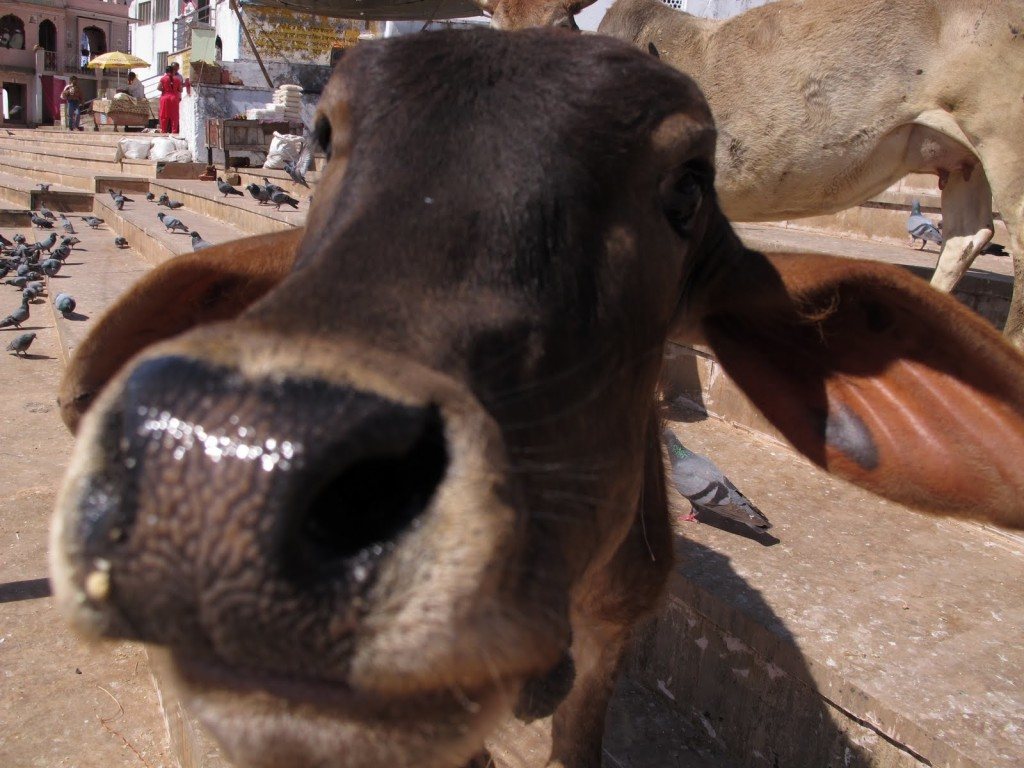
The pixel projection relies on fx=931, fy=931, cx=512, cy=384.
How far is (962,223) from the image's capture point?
7.57 metres

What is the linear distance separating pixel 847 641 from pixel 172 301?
2620mm

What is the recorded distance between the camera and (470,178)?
1.78 metres

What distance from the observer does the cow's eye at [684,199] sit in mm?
2268

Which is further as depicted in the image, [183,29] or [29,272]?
[183,29]

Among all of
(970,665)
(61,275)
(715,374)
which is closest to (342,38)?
(61,275)

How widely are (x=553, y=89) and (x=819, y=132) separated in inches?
219

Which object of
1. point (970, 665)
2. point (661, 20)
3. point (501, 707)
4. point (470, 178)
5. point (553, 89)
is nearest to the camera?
point (501, 707)

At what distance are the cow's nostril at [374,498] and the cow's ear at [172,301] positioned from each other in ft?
5.31

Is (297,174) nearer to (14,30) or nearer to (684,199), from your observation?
(684,199)

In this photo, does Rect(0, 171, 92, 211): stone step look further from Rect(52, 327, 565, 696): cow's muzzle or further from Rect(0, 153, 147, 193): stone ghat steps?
Rect(52, 327, 565, 696): cow's muzzle

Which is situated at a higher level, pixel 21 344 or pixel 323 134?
pixel 323 134

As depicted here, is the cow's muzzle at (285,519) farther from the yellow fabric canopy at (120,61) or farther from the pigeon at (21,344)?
the yellow fabric canopy at (120,61)

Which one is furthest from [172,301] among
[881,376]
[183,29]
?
[183,29]

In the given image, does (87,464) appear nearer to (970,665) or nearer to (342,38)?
(970,665)
